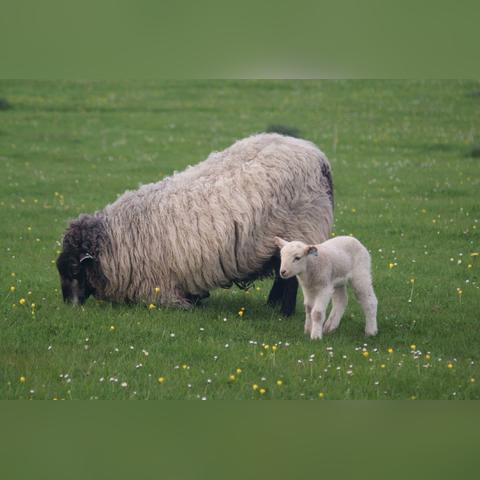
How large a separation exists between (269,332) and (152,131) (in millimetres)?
15794

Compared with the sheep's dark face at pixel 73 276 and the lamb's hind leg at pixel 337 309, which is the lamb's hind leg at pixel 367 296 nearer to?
the lamb's hind leg at pixel 337 309

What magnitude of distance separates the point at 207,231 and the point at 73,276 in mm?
1627

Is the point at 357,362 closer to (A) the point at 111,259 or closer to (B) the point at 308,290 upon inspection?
(B) the point at 308,290

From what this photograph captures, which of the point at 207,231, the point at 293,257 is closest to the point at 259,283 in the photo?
the point at 207,231

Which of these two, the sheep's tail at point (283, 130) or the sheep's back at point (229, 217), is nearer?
the sheep's back at point (229, 217)

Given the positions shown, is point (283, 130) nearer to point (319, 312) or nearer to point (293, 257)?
point (319, 312)

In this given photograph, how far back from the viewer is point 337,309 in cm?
984

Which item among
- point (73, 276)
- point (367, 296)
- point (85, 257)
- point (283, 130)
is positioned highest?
point (283, 130)

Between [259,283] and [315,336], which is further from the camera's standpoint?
[259,283]

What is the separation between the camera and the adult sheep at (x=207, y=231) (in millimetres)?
10211

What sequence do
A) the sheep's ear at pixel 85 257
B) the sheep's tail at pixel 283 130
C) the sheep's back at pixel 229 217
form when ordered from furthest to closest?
the sheep's tail at pixel 283 130
the sheep's ear at pixel 85 257
the sheep's back at pixel 229 217

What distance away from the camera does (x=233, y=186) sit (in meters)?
10.3

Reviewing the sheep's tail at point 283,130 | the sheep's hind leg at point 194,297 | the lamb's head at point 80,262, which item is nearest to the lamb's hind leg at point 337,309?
the sheep's hind leg at point 194,297

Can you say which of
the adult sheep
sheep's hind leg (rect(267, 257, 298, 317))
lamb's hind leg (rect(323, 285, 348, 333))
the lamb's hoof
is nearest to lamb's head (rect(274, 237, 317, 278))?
the lamb's hoof
